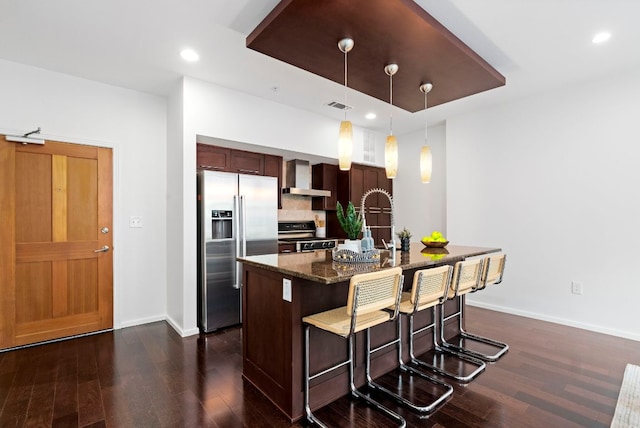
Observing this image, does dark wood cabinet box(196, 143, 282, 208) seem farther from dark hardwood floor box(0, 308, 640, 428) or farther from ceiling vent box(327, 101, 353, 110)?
dark hardwood floor box(0, 308, 640, 428)

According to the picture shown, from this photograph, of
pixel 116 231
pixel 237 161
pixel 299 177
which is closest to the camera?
pixel 116 231

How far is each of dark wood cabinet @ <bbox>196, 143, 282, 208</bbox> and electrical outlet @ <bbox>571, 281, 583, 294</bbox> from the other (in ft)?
12.8

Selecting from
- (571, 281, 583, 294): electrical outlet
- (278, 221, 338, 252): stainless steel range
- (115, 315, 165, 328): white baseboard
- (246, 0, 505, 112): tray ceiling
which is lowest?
(115, 315, 165, 328): white baseboard

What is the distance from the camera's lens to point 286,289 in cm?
208

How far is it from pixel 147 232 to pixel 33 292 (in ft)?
3.92

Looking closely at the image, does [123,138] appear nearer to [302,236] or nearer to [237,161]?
[237,161]

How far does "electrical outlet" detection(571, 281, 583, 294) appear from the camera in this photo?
149 inches

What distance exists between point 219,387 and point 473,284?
2253mm

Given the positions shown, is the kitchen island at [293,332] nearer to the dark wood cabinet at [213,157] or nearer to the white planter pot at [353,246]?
the white planter pot at [353,246]

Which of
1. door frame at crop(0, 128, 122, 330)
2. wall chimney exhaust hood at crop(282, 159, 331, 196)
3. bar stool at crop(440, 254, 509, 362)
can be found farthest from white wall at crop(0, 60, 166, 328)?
bar stool at crop(440, 254, 509, 362)

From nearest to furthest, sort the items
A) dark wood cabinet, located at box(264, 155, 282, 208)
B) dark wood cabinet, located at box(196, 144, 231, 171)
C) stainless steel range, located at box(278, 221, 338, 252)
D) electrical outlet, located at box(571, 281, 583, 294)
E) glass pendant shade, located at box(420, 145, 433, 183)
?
glass pendant shade, located at box(420, 145, 433, 183)
electrical outlet, located at box(571, 281, 583, 294)
dark wood cabinet, located at box(196, 144, 231, 171)
dark wood cabinet, located at box(264, 155, 282, 208)
stainless steel range, located at box(278, 221, 338, 252)

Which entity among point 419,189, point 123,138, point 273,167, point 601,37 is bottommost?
point 419,189

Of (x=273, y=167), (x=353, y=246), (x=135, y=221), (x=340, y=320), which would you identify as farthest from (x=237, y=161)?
(x=340, y=320)

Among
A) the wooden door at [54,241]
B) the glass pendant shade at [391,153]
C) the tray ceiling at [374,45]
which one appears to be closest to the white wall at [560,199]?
the tray ceiling at [374,45]
